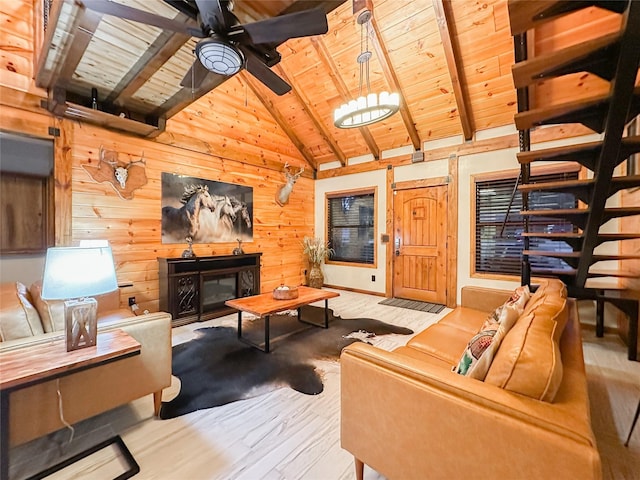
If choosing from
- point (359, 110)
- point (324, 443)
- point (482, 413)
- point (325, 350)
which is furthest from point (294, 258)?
point (482, 413)

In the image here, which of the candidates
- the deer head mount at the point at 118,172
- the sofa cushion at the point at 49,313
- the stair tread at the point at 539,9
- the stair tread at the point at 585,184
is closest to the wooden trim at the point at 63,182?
the deer head mount at the point at 118,172

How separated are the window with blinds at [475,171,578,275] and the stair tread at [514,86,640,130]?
225 centimetres

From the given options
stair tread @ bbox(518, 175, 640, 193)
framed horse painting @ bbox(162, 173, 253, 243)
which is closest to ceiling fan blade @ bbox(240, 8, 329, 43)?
stair tread @ bbox(518, 175, 640, 193)

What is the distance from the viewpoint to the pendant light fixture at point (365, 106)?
2881mm

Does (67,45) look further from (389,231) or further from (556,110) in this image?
(389,231)

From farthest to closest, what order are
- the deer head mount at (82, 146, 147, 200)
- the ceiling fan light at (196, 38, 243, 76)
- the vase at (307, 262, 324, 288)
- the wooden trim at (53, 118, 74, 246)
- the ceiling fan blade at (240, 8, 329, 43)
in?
the vase at (307, 262, 324, 288), the deer head mount at (82, 146, 147, 200), the wooden trim at (53, 118, 74, 246), the ceiling fan light at (196, 38, 243, 76), the ceiling fan blade at (240, 8, 329, 43)

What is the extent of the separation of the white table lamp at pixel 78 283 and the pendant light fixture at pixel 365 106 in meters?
2.72

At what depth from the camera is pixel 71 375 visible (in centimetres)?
146

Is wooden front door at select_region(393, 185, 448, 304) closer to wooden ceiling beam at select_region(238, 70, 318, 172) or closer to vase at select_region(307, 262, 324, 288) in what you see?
vase at select_region(307, 262, 324, 288)

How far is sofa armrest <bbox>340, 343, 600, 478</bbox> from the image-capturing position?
0.73 metres

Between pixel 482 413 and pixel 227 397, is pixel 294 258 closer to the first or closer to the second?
pixel 227 397

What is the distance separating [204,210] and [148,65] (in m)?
2.21

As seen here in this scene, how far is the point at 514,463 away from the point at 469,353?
0.52 m

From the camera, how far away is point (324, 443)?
Result: 1630mm
